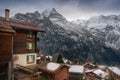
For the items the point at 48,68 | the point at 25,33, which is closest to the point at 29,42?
the point at 25,33

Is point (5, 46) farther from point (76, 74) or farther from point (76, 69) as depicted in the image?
point (76, 69)

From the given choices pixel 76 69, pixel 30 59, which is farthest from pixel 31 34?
pixel 76 69

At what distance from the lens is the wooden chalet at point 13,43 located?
1266 inches

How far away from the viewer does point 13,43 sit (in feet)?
156

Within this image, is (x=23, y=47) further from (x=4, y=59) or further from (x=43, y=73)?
(x=4, y=59)

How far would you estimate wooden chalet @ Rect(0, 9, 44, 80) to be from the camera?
32.2m

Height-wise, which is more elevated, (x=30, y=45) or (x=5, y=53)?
(x=30, y=45)

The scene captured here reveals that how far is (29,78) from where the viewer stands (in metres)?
42.9

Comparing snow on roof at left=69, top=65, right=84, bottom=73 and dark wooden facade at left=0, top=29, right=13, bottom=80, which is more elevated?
dark wooden facade at left=0, top=29, right=13, bottom=80

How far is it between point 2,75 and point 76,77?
34454 mm

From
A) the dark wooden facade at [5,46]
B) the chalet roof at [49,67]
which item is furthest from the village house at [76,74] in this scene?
the dark wooden facade at [5,46]

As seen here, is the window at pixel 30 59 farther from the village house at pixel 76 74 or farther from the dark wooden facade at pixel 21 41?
the village house at pixel 76 74

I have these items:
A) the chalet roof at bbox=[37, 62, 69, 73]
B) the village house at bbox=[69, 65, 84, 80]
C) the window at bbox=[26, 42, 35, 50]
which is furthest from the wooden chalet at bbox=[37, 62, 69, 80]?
the village house at bbox=[69, 65, 84, 80]

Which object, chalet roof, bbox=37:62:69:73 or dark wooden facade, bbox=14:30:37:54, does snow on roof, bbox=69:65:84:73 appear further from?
dark wooden facade, bbox=14:30:37:54
